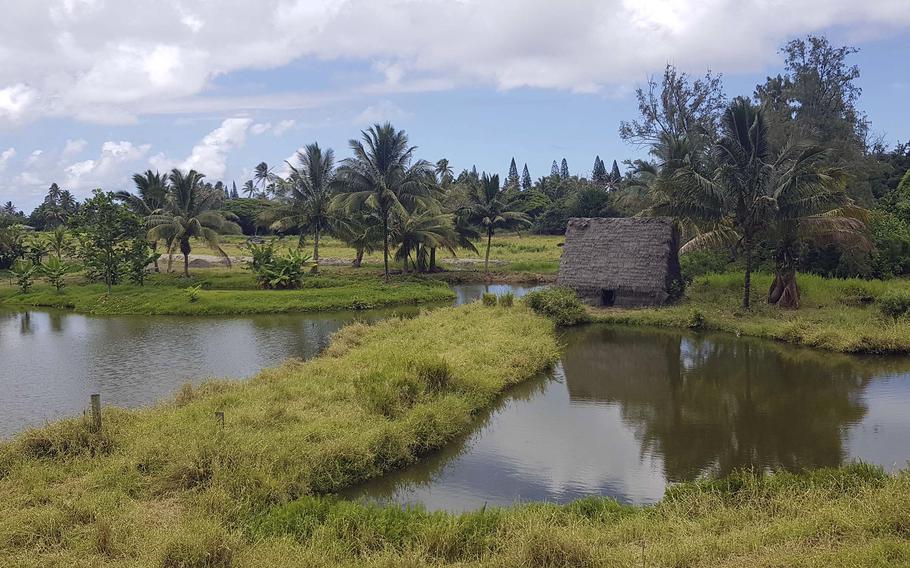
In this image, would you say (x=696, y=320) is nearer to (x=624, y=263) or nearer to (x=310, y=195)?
(x=624, y=263)

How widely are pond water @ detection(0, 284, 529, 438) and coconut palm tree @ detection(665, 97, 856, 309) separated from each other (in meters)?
9.52

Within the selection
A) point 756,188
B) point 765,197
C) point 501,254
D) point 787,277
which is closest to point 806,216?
point 756,188

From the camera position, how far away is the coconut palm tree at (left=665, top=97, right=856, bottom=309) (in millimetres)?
16578

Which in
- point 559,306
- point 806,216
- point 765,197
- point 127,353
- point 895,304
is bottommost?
point 127,353

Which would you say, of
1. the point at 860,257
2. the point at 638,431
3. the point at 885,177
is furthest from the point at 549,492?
the point at 885,177

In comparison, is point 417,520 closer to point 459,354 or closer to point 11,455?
point 11,455

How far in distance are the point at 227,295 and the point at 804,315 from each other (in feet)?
59.5

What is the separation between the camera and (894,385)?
11594 mm

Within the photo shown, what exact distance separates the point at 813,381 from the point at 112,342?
52.5 ft

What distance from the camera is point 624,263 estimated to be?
19781mm

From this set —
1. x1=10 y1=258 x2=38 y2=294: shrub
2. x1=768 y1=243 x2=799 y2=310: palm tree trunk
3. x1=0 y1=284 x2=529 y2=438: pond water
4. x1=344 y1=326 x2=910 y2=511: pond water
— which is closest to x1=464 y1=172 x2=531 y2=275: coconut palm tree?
x1=0 y1=284 x2=529 y2=438: pond water

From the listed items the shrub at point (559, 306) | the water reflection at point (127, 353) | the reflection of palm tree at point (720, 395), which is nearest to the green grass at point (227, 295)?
the water reflection at point (127, 353)

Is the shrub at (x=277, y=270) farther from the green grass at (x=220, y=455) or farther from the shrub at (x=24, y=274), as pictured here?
the green grass at (x=220, y=455)

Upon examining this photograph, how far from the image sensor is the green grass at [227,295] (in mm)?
Answer: 21094
